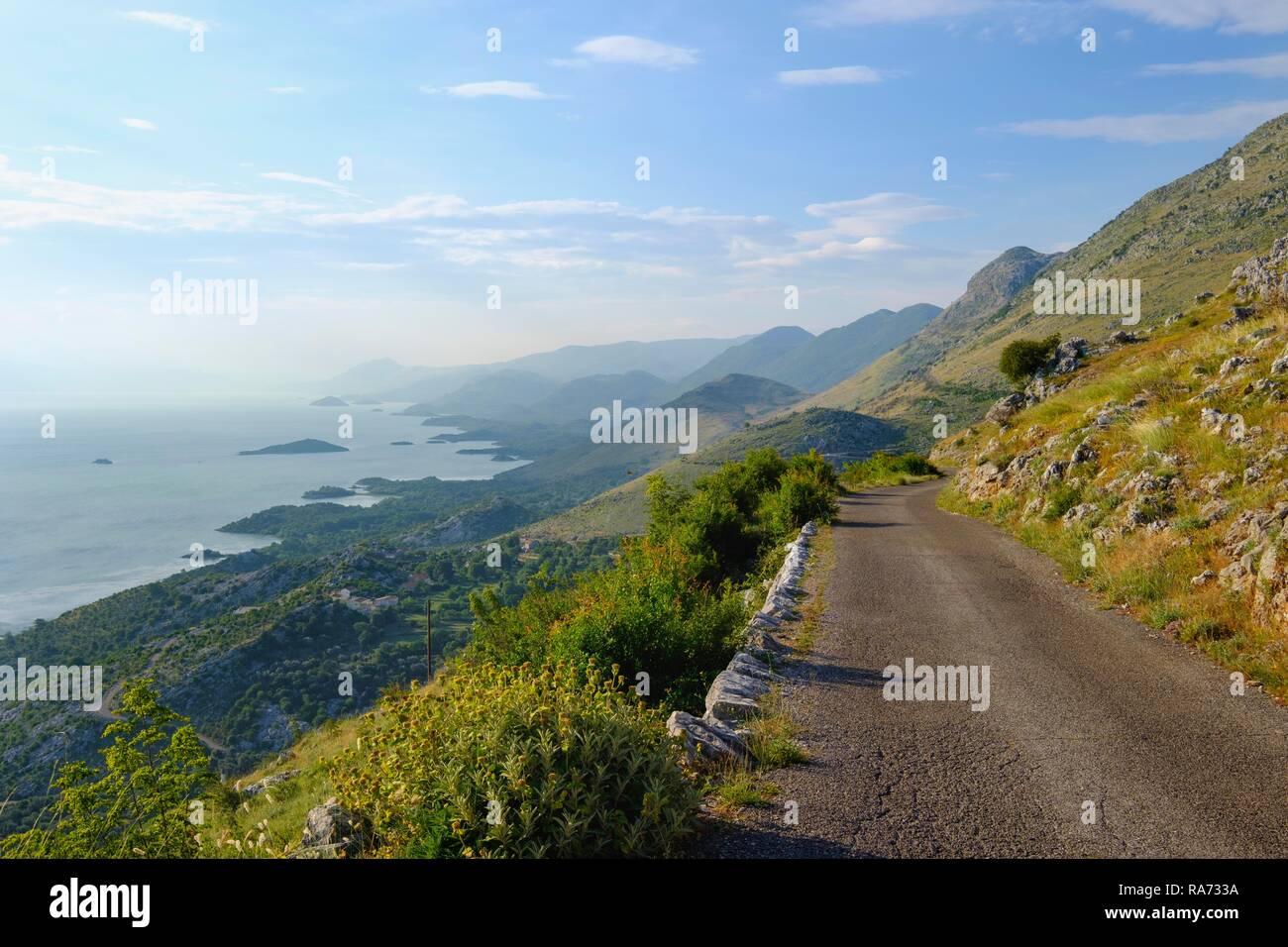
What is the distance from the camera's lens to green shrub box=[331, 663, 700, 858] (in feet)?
13.5

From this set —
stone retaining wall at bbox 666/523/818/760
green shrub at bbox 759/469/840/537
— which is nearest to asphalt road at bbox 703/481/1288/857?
stone retaining wall at bbox 666/523/818/760

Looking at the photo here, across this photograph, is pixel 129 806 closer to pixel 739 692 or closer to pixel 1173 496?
pixel 739 692

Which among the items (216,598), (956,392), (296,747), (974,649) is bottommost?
(216,598)

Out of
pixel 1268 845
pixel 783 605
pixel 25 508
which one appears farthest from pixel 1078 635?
pixel 25 508

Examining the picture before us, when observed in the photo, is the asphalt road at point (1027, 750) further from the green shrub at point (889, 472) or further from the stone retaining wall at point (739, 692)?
the green shrub at point (889, 472)

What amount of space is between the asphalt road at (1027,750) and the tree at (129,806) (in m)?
5.58

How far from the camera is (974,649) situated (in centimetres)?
879

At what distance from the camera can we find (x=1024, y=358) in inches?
1716

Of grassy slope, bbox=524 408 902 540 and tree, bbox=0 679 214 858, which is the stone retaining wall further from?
grassy slope, bbox=524 408 902 540

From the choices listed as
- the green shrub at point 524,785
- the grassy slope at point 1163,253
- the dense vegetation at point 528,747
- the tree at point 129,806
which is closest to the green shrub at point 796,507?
the dense vegetation at point 528,747

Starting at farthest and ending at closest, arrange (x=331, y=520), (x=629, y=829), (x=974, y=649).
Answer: (x=331, y=520) → (x=974, y=649) → (x=629, y=829)

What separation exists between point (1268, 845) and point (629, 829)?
13.2 feet
